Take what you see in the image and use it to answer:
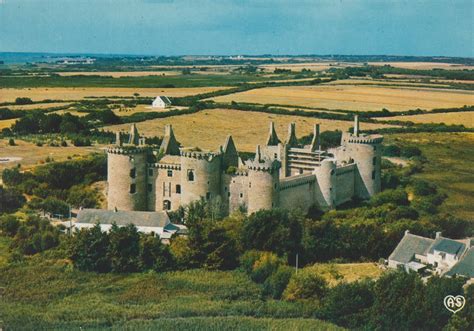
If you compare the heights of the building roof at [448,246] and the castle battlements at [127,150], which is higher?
the castle battlements at [127,150]

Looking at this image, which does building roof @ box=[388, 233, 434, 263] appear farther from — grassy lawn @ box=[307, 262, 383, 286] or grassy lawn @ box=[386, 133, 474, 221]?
grassy lawn @ box=[386, 133, 474, 221]

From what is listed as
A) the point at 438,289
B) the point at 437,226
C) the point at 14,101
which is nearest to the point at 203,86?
the point at 14,101

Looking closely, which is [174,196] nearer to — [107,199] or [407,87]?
[107,199]

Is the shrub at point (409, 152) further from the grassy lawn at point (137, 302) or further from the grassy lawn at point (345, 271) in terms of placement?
the grassy lawn at point (137, 302)

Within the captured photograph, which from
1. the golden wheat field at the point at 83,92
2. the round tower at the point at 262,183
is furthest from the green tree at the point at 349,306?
the golden wheat field at the point at 83,92

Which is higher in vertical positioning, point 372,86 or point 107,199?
point 372,86

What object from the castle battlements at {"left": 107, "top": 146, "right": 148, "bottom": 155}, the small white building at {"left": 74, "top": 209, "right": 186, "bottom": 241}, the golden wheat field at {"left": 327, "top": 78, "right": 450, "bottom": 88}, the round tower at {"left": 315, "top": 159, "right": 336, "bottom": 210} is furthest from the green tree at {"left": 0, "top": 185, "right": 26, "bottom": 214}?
the golden wheat field at {"left": 327, "top": 78, "right": 450, "bottom": 88}

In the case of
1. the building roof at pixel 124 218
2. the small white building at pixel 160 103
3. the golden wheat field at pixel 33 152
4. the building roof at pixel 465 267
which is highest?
the small white building at pixel 160 103
